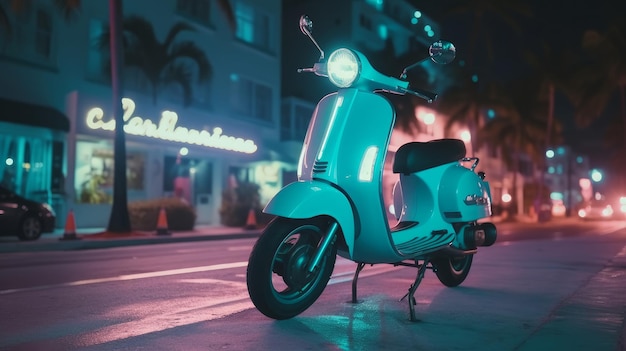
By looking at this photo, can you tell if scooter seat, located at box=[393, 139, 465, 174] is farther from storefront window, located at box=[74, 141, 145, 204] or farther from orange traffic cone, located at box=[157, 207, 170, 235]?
storefront window, located at box=[74, 141, 145, 204]

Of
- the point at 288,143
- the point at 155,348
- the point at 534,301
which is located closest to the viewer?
the point at 155,348

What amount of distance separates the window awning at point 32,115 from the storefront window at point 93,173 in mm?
2072

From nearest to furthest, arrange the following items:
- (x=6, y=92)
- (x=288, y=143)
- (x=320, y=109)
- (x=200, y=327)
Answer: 1. (x=200, y=327)
2. (x=320, y=109)
3. (x=6, y=92)
4. (x=288, y=143)

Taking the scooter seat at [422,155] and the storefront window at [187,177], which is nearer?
the scooter seat at [422,155]

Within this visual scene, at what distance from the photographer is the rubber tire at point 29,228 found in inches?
563

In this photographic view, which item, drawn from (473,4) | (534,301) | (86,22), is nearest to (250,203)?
(86,22)

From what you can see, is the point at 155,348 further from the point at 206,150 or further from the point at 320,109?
the point at 206,150

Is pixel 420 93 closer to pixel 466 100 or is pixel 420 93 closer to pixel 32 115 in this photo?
pixel 32 115

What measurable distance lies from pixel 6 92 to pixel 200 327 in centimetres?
1536

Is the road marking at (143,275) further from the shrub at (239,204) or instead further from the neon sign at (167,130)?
the shrub at (239,204)

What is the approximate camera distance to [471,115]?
42531mm

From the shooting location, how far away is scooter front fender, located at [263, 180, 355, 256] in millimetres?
4328

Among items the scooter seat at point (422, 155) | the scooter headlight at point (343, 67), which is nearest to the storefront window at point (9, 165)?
the scooter seat at point (422, 155)

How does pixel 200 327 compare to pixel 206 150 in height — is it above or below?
below
